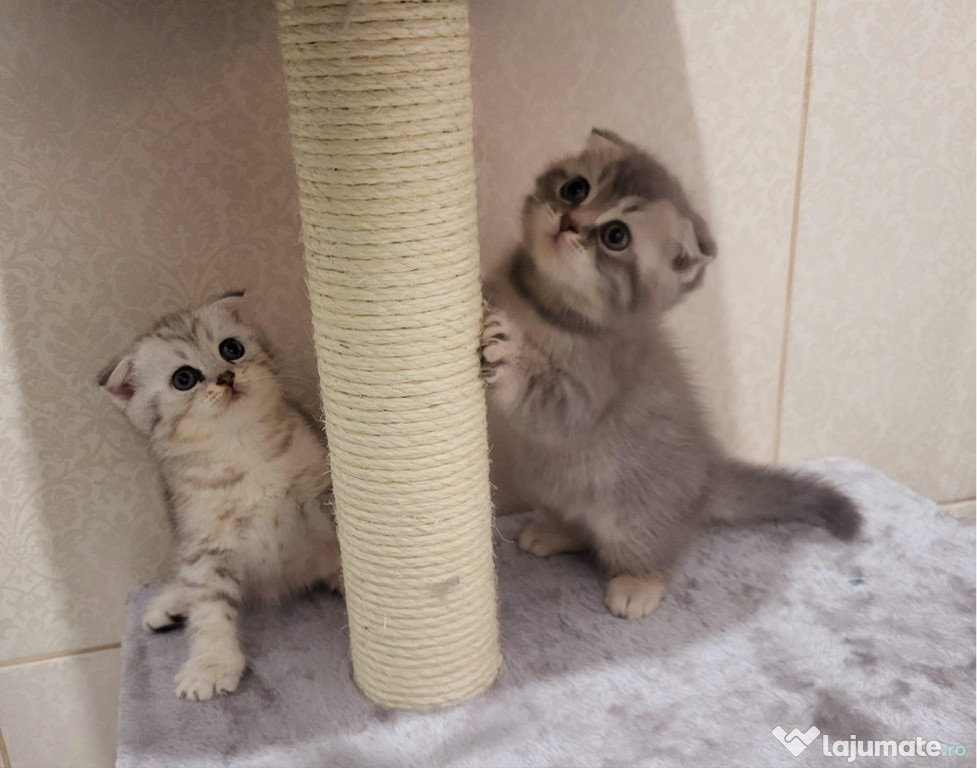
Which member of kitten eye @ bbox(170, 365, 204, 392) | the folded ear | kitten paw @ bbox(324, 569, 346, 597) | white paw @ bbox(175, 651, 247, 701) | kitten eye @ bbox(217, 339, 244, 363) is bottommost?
white paw @ bbox(175, 651, 247, 701)

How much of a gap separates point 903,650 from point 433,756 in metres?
0.50

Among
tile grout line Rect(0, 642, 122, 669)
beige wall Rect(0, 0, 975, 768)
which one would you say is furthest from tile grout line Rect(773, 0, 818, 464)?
tile grout line Rect(0, 642, 122, 669)

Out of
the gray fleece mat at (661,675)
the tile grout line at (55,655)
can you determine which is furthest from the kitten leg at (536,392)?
the tile grout line at (55,655)

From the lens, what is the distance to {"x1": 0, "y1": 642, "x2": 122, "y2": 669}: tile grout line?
111 centimetres

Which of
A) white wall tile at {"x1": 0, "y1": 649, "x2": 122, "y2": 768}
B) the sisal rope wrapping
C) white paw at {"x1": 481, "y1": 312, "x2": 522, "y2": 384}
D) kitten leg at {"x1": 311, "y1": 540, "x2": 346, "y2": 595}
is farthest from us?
white wall tile at {"x1": 0, "y1": 649, "x2": 122, "y2": 768}

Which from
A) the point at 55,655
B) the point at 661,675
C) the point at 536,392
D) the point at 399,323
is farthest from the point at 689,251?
the point at 55,655

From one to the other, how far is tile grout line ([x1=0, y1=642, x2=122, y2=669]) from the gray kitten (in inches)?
22.3

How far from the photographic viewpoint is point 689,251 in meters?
0.89

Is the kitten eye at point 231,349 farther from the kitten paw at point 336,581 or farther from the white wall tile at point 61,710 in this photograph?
the white wall tile at point 61,710

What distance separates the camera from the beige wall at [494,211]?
93 cm

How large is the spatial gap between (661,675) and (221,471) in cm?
50

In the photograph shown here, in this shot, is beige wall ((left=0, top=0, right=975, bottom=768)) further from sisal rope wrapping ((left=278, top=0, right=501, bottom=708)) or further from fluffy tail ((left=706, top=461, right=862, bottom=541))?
sisal rope wrapping ((left=278, top=0, right=501, bottom=708))

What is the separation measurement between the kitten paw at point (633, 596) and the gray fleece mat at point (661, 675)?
1cm

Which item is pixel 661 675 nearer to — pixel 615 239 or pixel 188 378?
pixel 615 239
